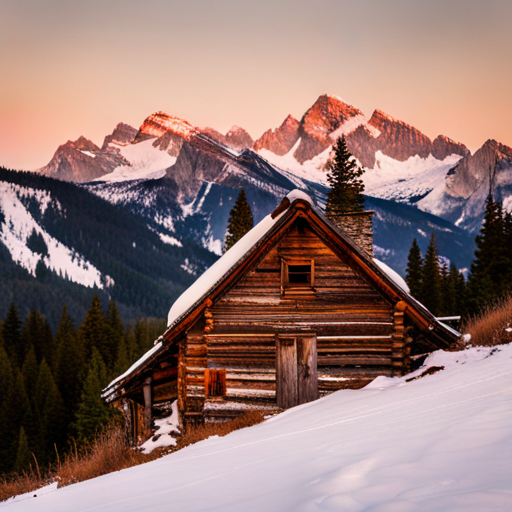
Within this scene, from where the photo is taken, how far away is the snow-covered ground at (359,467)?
3.66 metres

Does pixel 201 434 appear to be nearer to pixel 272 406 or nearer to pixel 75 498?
pixel 272 406

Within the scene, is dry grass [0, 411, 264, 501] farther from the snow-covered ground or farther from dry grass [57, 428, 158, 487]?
the snow-covered ground

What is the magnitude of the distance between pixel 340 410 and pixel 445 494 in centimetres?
535

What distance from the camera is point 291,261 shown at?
545 inches

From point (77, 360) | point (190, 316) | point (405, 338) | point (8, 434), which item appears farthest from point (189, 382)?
point (77, 360)

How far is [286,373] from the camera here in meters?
13.8

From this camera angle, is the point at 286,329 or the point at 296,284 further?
the point at 296,284

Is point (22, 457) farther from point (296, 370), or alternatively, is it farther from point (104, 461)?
point (104, 461)

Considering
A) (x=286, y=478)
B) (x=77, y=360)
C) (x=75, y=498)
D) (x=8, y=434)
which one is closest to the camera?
(x=286, y=478)

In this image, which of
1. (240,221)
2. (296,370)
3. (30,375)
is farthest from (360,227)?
(30,375)

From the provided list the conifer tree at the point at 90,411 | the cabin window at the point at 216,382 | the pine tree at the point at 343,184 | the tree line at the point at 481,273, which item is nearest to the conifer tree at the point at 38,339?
the conifer tree at the point at 90,411

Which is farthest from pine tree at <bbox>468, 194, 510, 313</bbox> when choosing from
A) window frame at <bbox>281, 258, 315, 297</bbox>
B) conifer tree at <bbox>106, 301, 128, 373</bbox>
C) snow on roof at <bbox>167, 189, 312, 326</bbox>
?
conifer tree at <bbox>106, 301, 128, 373</bbox>

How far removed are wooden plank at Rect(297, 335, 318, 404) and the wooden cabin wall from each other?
0.58 feet

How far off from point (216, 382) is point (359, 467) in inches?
386
